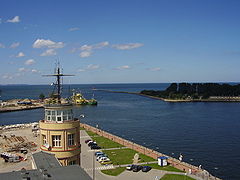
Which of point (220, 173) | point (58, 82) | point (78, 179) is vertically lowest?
point (220, 173)

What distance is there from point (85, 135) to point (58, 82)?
4496cm

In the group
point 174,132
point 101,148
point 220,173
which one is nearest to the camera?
point 220,173

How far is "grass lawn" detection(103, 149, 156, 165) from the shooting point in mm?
43844

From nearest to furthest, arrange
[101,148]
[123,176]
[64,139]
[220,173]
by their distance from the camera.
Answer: [64,139] < [123,176] < [220,173] < [101,148]

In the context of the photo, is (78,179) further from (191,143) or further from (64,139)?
(191,143)

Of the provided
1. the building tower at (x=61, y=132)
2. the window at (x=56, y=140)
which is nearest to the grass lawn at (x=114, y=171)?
the building tower at (x=61, y=132)

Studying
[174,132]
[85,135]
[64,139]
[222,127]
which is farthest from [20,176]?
[222,127]

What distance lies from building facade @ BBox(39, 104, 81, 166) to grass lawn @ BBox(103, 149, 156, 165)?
22.4 m

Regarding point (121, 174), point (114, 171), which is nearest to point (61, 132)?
point (121, 174)

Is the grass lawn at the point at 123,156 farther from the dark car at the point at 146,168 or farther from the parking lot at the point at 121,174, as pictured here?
the dark car at the point at 146,168

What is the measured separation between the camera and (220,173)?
44.9 metres

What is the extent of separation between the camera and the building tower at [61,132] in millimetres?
21250

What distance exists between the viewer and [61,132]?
2122 cm

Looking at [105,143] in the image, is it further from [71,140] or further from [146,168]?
[71,140]
